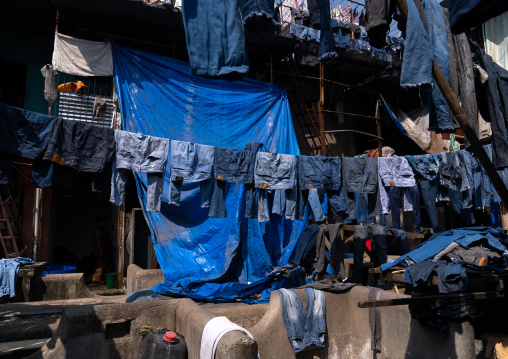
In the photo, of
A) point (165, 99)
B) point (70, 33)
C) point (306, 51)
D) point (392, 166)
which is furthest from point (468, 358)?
point (70, 33)

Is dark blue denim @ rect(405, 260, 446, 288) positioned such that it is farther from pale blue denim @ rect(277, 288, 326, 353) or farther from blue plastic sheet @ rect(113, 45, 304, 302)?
blue plastic sheet @ rect(113, 45, 304, 302)

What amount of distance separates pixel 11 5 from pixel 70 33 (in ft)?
4.30

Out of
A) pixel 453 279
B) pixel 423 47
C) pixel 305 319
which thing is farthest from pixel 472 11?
pixel 305 319

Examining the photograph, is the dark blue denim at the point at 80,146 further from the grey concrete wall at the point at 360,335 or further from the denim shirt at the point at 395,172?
the denim shirt at the point at 395,172

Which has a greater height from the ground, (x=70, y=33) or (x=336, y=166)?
(x=70, y=33)

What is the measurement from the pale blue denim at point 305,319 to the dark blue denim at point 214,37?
12.2ft

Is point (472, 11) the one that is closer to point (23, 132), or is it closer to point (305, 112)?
point (23, 132)

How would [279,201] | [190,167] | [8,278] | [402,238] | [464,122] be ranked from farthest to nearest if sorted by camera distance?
1. [279,201]
2. [402,238]
3. [8,278]
4. [190,167]
5. [464,122]

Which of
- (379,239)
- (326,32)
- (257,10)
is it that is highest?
(326,32)

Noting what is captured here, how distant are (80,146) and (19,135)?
0.85 meters

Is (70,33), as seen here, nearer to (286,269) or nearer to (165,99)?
(165,99)

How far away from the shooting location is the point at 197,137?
9.32m

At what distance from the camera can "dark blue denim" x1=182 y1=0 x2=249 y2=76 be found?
16.1 feet

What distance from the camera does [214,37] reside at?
501cm
